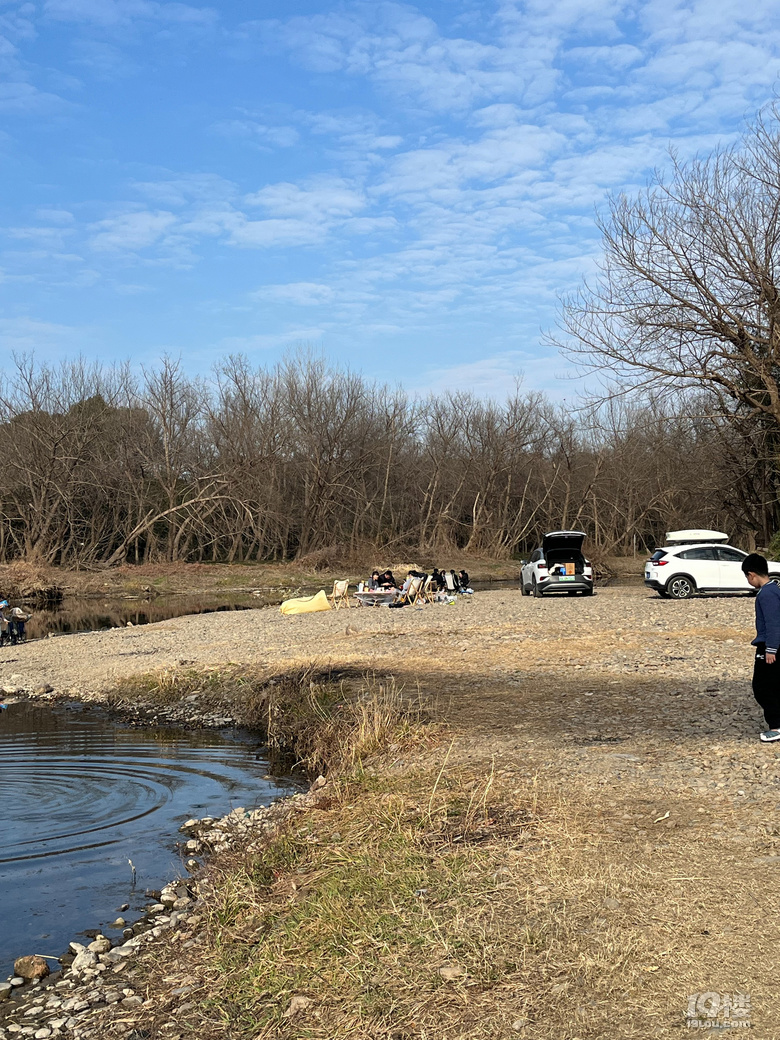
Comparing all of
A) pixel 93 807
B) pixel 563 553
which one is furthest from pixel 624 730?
pixel 563 553

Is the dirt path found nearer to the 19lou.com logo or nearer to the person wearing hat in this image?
the 19lou.com logo

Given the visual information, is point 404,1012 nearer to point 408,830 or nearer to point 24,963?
point 408,830

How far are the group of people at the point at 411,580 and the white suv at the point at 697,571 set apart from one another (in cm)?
693

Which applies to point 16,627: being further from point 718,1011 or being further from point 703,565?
point 718,1011

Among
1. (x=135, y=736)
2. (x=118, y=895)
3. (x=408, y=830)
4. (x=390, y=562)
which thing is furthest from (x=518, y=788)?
(x=390, y=562)

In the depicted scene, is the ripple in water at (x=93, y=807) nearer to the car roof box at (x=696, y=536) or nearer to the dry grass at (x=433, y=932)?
the dry grass at (x=433, y=932)

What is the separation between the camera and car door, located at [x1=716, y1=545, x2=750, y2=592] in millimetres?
28250

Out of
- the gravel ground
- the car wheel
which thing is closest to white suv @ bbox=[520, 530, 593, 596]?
the gravel ground

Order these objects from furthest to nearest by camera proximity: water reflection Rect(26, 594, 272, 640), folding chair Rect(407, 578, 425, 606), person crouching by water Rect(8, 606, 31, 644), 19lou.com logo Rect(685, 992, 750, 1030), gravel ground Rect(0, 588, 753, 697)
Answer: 1. water reflection Rect(26, 594, 272, 640)
2. folding chair Rect(407, 578, 425, 606)
3. person crouching by water Rect(8, 606, 31, 644)
4. gravel ground Rect(0, 588, 753, 697)
5. 19lou.com logo Rect(685, 992, 750, 1030)

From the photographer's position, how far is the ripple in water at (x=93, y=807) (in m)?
7.48

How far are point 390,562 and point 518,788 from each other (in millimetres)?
45669

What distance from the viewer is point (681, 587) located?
28875 mm

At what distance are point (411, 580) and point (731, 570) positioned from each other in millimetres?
9698

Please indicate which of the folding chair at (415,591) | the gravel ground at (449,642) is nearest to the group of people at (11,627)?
the gravel ground at (449,642)
